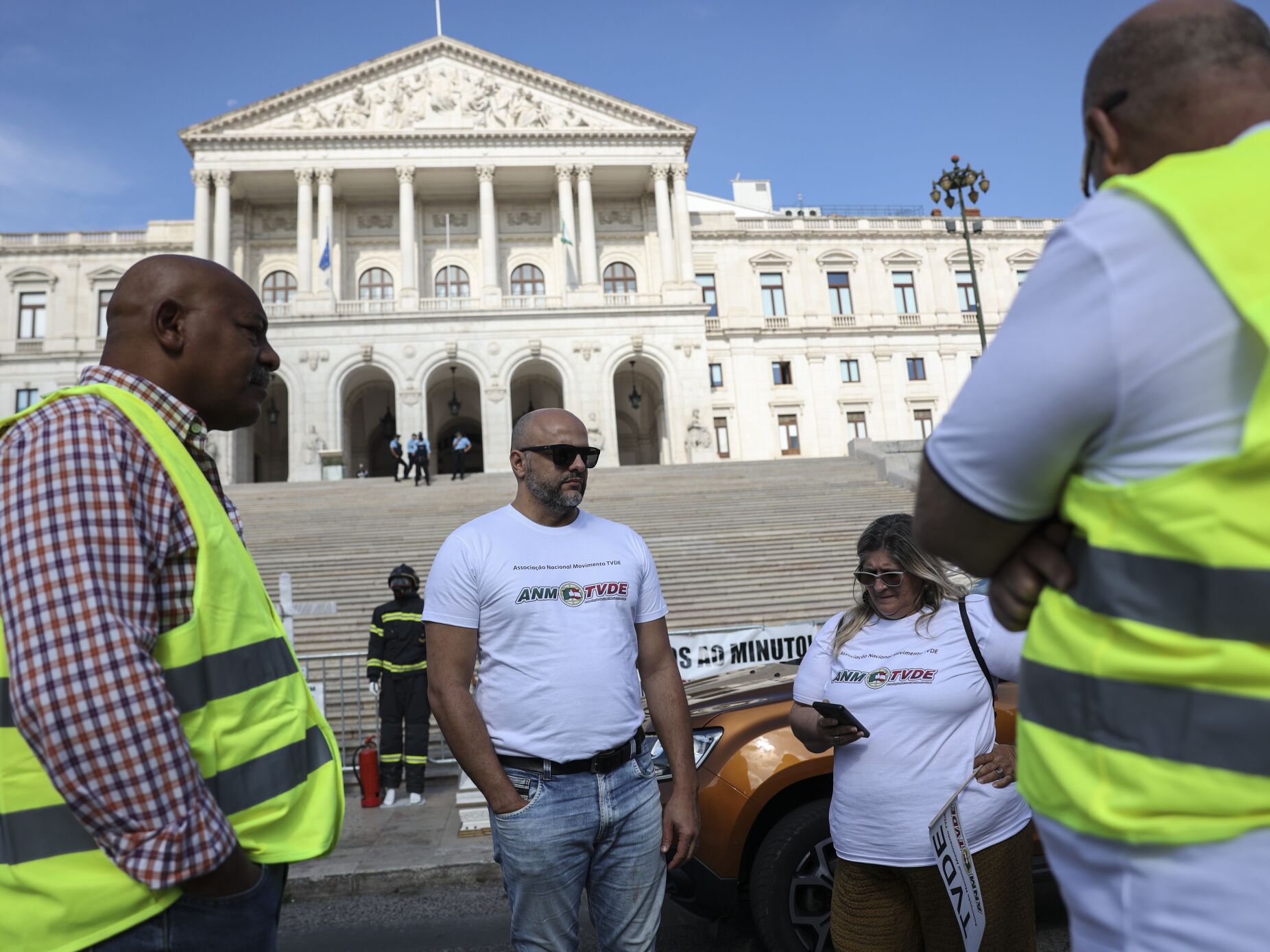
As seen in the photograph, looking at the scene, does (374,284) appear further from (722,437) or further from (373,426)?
(722,437)

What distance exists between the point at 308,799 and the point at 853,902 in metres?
2.06

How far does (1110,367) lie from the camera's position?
117cm

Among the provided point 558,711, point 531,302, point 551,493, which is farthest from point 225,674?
point 531,302

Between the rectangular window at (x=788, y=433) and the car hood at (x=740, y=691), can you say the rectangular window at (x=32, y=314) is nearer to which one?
the rectangular window at (x=788, y=433)

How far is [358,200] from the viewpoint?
4247cm

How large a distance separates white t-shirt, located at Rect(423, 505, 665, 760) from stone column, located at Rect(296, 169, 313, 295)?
3778 cm

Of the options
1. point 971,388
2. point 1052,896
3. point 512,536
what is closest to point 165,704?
point 971,388

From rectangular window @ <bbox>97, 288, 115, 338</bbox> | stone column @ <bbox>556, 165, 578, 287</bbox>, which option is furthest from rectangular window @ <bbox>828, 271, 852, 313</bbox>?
rectangular window @ <bbox>97, 288, 115, 338</bbox>

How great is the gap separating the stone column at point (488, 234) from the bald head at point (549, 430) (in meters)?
36.4

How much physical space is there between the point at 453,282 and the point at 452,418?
6376 millimetres

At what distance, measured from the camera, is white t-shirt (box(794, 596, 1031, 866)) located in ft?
10.1

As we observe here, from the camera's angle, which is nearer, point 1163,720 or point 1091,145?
point 1163,720

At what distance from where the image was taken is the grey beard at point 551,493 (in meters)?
3.44

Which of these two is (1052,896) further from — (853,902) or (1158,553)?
(1158,553)
